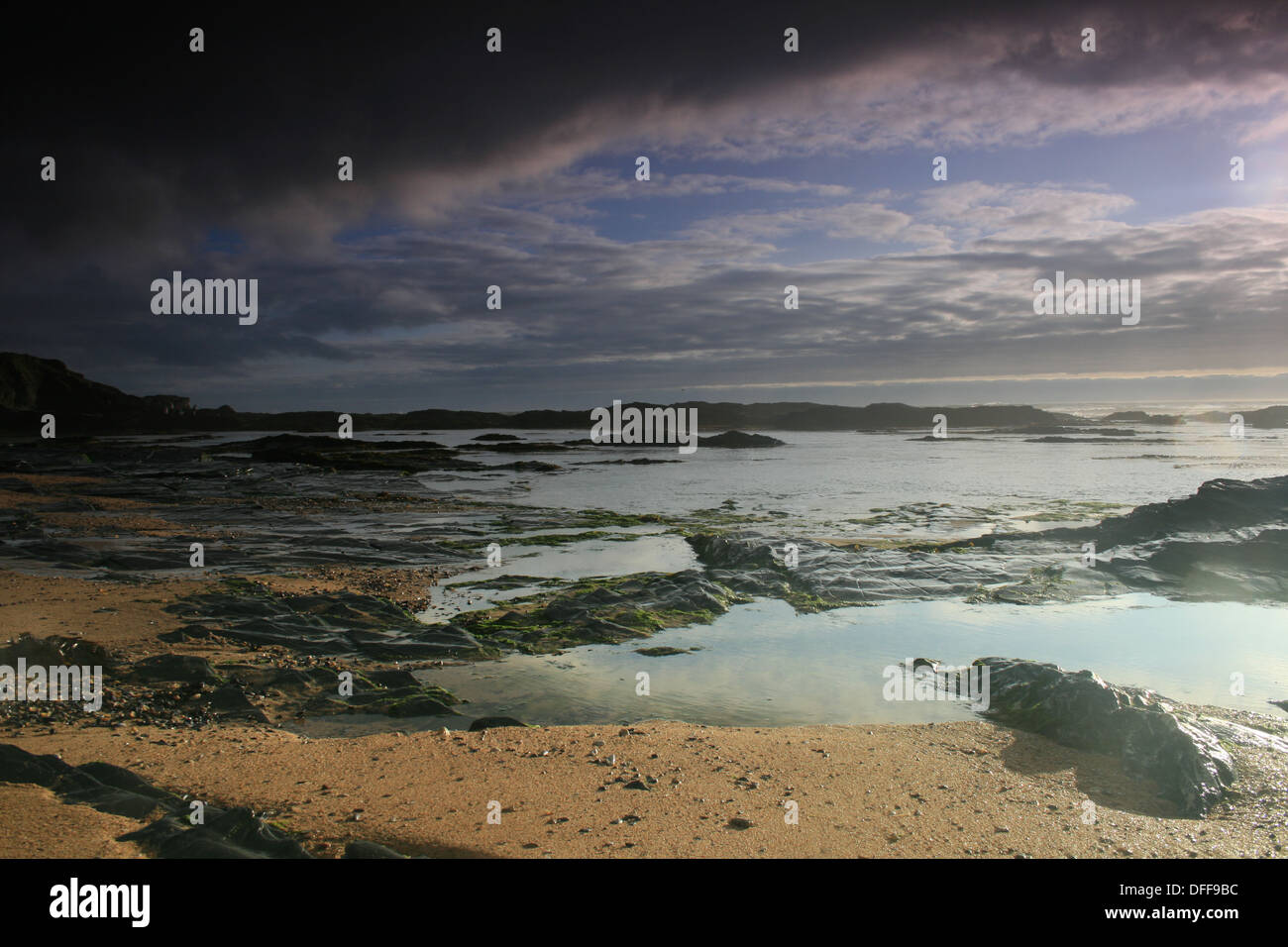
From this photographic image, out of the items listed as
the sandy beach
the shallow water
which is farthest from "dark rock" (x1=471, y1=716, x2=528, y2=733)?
the shallow water

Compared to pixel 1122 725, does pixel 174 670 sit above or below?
above

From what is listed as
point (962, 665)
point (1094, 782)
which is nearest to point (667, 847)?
point (1094, 782)

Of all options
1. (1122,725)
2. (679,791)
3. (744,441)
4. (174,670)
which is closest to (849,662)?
(1122,725)

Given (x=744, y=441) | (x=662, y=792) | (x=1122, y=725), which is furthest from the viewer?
(x=744, y=441)

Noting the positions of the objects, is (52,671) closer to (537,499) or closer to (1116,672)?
(1116,672)

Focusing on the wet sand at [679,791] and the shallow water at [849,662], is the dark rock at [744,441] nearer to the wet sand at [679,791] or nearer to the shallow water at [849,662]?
the shallow water at [849,662]

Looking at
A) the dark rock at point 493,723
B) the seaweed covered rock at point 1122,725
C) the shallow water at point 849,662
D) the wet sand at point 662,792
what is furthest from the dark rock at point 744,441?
the dark rock at point 493,723

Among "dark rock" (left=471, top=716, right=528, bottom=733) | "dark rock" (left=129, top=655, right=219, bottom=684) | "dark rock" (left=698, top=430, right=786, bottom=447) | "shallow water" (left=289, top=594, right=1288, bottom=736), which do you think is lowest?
"shallow water" (left=289, top=594, right=1288, bottom=736)

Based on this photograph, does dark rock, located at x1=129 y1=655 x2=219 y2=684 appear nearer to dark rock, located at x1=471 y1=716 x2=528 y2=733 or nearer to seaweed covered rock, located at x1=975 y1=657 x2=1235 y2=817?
dark rock, located at x1=471 y1=716 x2=528 y2=733

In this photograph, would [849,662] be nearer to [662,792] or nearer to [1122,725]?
[1122,725]
